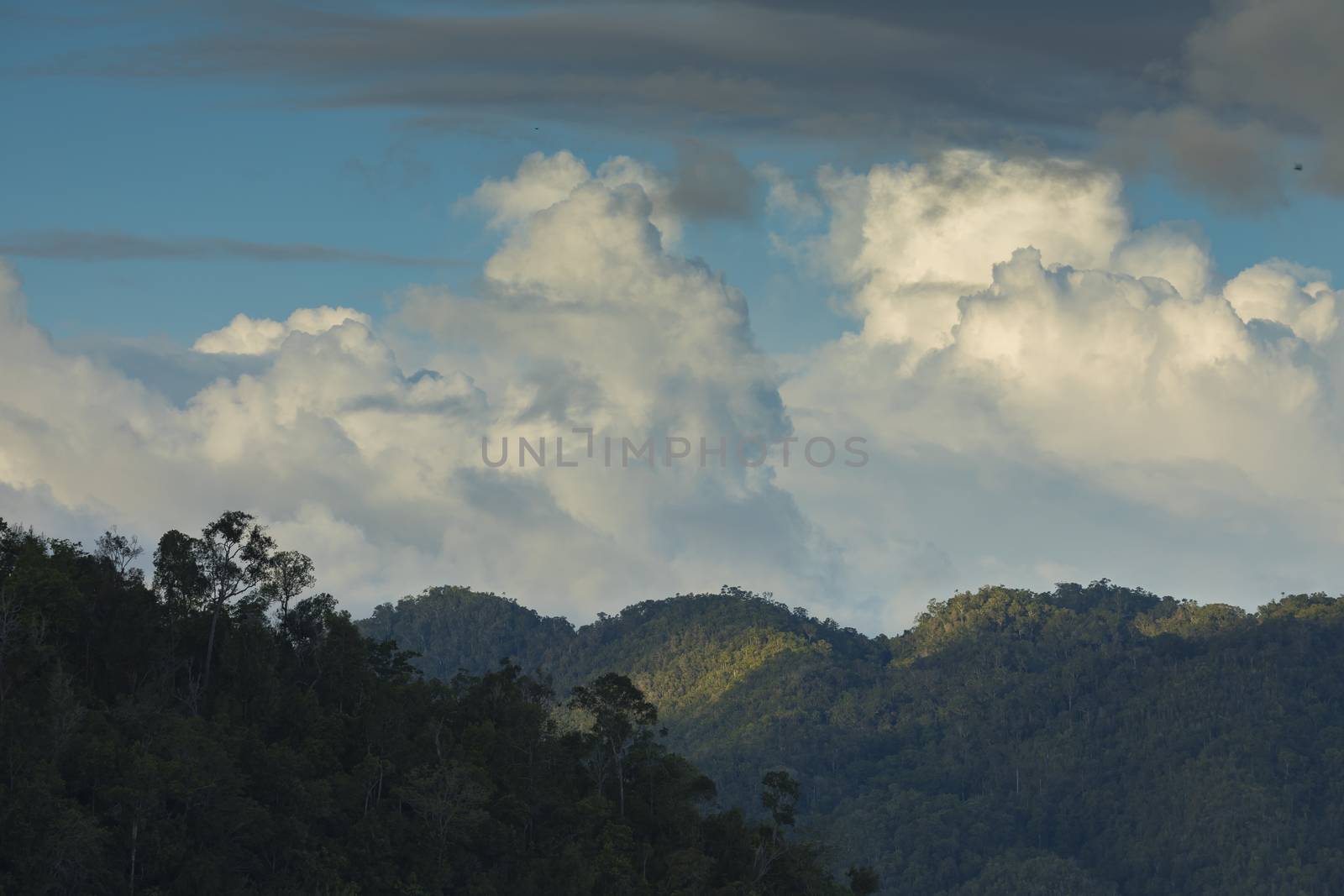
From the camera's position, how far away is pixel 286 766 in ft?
223

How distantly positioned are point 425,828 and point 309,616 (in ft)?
37.6

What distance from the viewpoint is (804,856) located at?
83.0 metres

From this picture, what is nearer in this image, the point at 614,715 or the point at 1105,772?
the point at 614,715

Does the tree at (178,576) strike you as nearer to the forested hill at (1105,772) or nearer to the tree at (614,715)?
the tree at (614,715)

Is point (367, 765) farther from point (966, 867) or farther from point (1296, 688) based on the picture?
point (1296, 688)

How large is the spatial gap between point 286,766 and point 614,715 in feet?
66.5

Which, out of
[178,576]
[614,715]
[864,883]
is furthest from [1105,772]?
[178,576]

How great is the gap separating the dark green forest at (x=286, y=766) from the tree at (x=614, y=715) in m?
0.13

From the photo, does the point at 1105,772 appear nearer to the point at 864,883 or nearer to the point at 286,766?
the point at 864,883

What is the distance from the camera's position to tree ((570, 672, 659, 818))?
84250 mm

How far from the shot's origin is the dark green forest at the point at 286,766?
62125mm

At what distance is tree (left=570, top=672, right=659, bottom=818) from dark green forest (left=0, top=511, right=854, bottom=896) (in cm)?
13

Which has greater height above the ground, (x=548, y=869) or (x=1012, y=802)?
(x=1012, y=802)

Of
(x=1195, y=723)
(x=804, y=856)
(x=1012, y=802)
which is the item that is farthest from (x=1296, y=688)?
(x=804, y=856)
